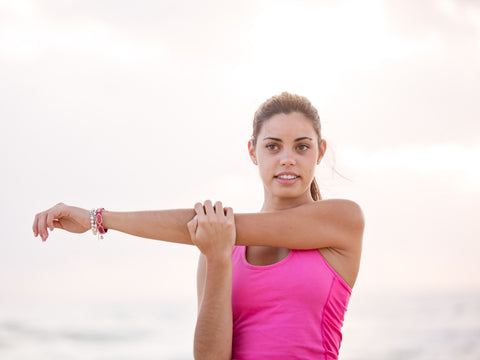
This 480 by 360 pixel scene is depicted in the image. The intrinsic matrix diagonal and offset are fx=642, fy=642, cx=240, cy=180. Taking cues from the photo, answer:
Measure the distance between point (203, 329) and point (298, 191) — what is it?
0.82 metres

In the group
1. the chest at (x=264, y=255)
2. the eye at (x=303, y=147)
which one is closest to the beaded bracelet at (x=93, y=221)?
the chest at (x=264, y=255)

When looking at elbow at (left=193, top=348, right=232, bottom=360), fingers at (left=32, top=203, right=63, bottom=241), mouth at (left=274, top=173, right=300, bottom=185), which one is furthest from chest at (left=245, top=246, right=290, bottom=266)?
fingers at (left=32, top=203, right=63, bottom=241)

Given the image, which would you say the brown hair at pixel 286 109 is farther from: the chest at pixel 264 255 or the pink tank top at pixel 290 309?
the pink tank top at pixel 290 309

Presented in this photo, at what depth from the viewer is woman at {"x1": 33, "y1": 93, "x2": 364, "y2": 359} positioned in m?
2.90

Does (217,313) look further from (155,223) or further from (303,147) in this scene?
(303,147)

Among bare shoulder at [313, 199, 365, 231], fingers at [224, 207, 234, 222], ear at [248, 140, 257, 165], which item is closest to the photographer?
fingers at [224, 207, 234, 222]

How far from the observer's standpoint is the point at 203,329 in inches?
114

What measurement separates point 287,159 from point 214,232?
50cm

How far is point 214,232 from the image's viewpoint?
2.95 meters

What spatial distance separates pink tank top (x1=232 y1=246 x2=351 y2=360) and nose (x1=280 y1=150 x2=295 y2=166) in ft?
1.39

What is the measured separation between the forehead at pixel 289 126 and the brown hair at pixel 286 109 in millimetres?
30

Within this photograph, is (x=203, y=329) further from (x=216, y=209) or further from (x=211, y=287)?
(x=216, y=209)

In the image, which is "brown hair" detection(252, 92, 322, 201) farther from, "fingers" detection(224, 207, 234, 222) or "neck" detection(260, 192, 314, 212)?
"fingers" detection(224, 207, 234, 222)

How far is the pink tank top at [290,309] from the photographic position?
9.43ft
